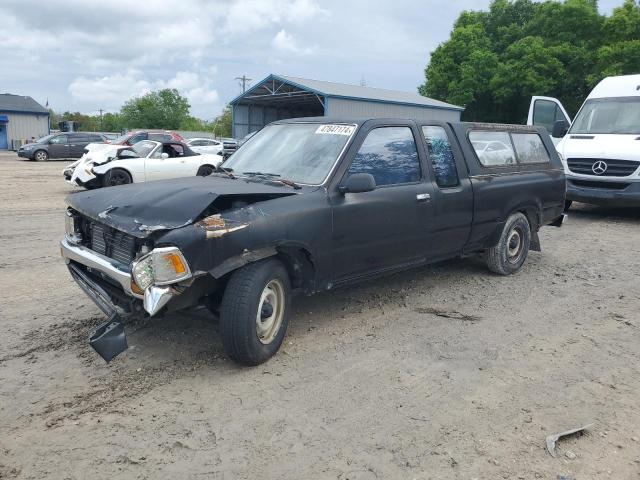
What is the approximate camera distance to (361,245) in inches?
180

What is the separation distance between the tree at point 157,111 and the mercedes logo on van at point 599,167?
80.0m

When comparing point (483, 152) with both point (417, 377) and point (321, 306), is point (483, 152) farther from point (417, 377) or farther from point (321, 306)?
point (417, 377)

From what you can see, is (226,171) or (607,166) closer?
(226,171)

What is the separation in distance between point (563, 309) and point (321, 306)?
7.91 ft

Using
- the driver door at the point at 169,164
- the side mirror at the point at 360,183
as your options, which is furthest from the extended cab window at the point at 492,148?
the driver door at the point at 169,164

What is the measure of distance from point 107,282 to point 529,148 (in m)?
5.20

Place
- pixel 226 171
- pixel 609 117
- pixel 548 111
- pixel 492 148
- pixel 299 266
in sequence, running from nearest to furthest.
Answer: pixel 299 266 < pixel 226 171 < pixel 492 148 < pixel 609 117 < pixel 548 111

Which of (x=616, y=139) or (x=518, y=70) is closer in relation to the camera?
(x=616, y=139)

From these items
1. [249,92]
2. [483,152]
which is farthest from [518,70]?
[483,152]

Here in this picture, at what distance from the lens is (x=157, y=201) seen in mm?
3889

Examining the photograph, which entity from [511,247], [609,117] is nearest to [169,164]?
[511,247]

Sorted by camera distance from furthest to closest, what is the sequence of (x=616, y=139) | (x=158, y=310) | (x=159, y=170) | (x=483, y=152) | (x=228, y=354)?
(x=159, y=170)
(x=616, y=139)
(x=483, y=152)
(x=228, y=354)
(x=158, y=310)

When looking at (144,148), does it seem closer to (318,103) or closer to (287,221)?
(287,221)

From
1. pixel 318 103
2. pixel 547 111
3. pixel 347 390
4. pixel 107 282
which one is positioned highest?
pixel 318 103
